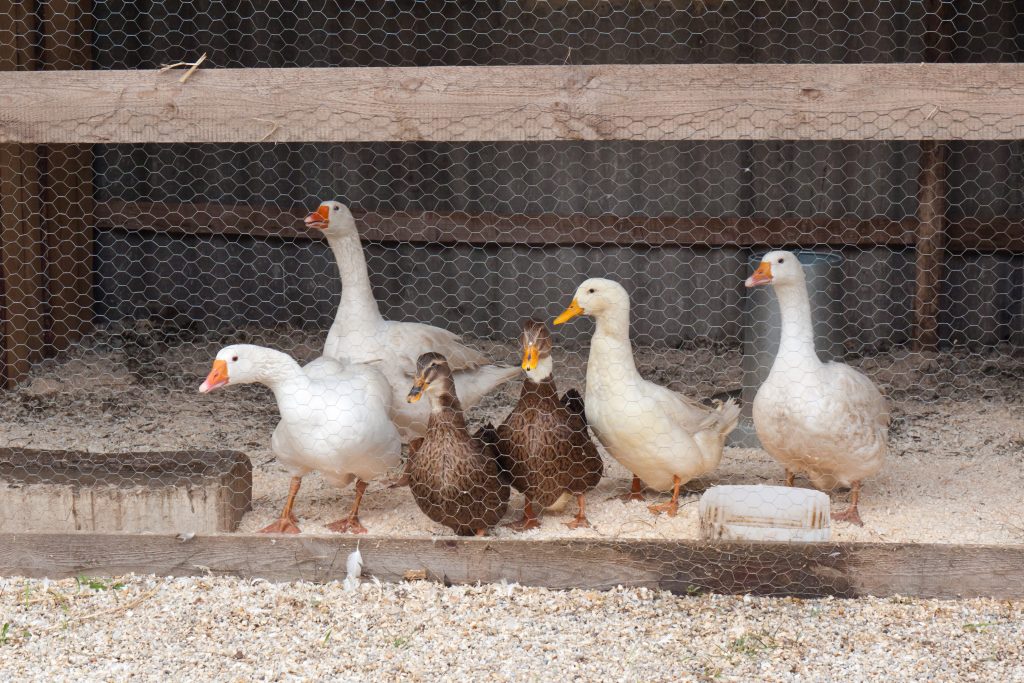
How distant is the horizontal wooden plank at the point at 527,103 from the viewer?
282 cm

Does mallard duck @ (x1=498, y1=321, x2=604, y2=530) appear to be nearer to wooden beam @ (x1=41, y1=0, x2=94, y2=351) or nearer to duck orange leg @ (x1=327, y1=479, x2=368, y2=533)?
duck orange leg @ (x1=327, y1=479, x2=368, y2=533)

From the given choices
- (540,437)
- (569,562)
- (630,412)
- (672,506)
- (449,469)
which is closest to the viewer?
(569,562)

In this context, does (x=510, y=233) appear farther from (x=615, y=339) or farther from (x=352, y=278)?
(x=615, y=339)

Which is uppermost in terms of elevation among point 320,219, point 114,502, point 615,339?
point 320,219

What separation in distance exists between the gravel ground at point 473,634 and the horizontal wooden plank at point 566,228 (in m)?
3.31

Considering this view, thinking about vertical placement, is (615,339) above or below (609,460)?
above

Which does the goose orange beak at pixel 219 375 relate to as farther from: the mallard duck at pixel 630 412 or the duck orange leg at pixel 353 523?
the mallard duck at pixel 630 412

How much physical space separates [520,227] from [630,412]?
3004mm

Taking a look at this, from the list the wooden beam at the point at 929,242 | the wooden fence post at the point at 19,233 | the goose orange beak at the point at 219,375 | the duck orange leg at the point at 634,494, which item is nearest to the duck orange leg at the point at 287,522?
the goose orange beak at the point at 219,375

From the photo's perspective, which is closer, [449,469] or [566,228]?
[449,469]

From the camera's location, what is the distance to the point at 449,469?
10.6ft

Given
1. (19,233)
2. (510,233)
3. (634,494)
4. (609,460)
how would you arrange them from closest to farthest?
1. (634,494)
2. (609,460)
3. (19,233)
4. (510,233)

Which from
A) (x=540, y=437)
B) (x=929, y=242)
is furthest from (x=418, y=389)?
(x=929, y=242)

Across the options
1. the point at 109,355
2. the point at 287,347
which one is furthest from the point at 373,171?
the point at 109,355
